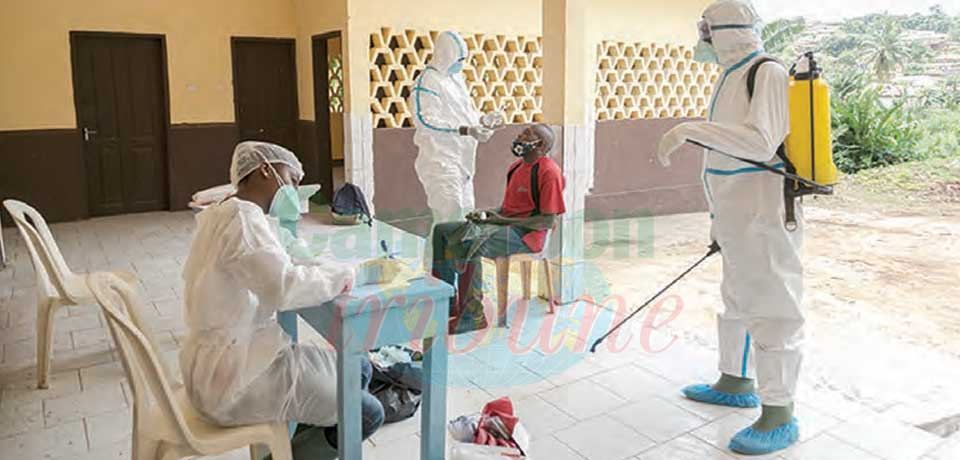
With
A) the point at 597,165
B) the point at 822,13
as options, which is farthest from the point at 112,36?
the point at 822,13

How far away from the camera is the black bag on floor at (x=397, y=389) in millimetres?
2641

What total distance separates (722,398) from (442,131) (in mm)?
2370

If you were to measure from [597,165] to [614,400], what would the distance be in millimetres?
4661

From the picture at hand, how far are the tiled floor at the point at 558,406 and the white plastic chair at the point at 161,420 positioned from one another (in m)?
0.64

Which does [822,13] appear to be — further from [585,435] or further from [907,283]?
[585,435]

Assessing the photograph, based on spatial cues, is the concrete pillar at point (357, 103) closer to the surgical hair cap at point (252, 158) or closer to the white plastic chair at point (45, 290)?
the white plastic chair at point (45, 290)

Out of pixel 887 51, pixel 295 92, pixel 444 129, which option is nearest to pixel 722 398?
pixel 444 129

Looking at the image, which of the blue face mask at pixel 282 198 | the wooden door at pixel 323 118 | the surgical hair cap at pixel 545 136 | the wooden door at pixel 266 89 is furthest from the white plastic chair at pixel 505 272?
the wooden door at pixel 266 89

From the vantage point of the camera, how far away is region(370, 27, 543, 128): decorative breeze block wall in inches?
232

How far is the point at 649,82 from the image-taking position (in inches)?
297

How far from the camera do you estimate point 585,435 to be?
260 centimetres

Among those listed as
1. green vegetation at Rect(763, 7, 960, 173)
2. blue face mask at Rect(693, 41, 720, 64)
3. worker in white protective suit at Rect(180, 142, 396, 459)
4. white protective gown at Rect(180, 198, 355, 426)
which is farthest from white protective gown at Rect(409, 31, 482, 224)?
green vegetation at Rect(763, 7, 960, 173)

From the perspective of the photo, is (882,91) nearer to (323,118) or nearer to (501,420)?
(323,118)

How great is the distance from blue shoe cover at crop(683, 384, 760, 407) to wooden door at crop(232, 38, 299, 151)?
5.59 meters
